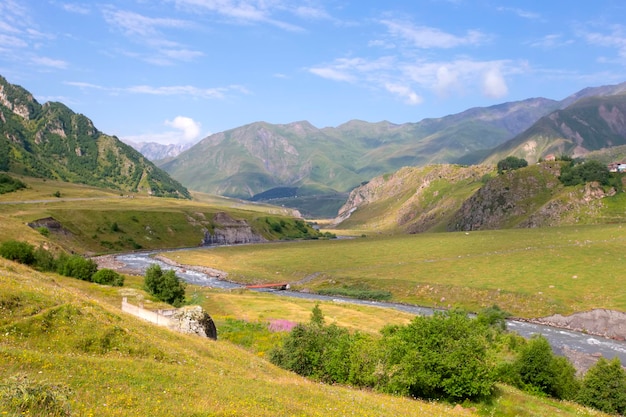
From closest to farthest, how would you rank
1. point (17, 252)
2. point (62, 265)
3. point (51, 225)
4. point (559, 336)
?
point (17, 252), point (559, 336), point (62, 265), point (51, 225)

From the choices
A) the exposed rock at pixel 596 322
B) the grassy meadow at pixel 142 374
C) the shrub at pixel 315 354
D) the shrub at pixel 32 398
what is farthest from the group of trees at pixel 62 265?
the exposed rock at pixel 596 322

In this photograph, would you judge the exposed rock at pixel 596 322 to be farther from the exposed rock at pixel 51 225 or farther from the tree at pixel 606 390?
the exposed rock at pixel 51 225

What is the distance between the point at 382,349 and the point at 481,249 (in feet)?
323

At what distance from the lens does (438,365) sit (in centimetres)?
3500

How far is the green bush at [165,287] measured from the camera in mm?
69938

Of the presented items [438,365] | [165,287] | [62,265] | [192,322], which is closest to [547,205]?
[165,287]

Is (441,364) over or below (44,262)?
over

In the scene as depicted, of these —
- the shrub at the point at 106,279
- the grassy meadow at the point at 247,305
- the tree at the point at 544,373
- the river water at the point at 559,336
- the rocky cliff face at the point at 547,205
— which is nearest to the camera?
the grassy meadow at the point at 247,305

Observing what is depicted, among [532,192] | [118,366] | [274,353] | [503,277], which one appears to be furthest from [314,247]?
[118,366]

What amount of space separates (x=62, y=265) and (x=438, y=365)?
66.6m

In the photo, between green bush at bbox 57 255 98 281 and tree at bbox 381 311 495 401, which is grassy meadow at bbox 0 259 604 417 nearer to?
tree at bbox 381 311 495 401

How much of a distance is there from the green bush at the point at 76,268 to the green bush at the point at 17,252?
15.0 ft

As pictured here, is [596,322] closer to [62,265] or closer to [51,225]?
[62,265]

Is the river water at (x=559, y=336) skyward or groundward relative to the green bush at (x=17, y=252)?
groundward
